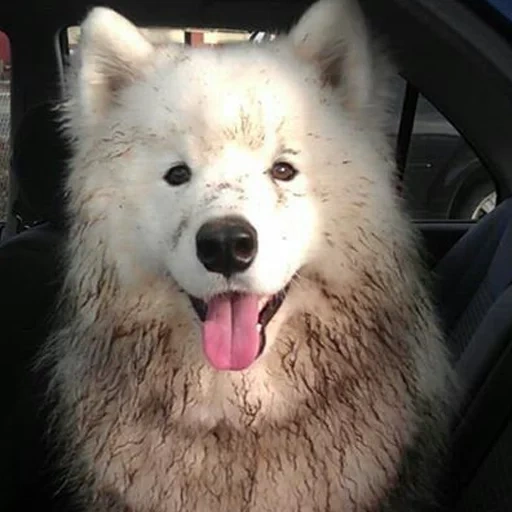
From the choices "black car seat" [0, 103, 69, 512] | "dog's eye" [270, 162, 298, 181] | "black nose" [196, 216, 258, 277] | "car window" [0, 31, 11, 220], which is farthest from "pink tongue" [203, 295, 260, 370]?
"car window" [0, 31, 11, 220]

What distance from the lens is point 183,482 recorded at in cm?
229

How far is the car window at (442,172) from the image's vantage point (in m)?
3.52

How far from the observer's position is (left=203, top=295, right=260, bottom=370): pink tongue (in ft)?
7.27

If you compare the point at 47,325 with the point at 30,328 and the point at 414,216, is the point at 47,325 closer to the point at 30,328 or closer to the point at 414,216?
the point at 30,328

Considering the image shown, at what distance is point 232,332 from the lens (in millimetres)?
2234

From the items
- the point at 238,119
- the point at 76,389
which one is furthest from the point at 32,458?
the point at 238,119

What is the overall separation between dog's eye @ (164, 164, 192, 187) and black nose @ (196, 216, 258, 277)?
0.22 meters

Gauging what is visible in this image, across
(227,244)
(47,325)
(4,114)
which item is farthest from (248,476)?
(4,114)

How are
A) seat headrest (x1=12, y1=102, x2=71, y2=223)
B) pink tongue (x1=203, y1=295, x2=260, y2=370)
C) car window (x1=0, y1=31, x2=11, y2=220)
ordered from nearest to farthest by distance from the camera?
pink tongue (x1=203, y1=295, x2=260, y2=370) → seat headrest (x1=12, y1=102, x2=71, y2=223) → car window (x1=0, y1=31, x2=11, y2=220)

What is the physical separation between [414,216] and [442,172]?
1311mm

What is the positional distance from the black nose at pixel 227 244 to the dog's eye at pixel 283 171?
0.20 m

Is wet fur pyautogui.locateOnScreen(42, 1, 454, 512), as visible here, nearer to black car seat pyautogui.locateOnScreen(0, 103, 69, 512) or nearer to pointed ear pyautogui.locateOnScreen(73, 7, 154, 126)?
pointed ear pyautogui.locateOnScreen(73, 7, 154, 126)

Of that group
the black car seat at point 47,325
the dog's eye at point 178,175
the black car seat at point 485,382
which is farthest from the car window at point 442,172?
the dog's eye at point 178,175

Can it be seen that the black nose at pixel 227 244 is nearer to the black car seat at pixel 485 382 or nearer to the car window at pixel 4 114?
the black car seat at pixel 485 382
